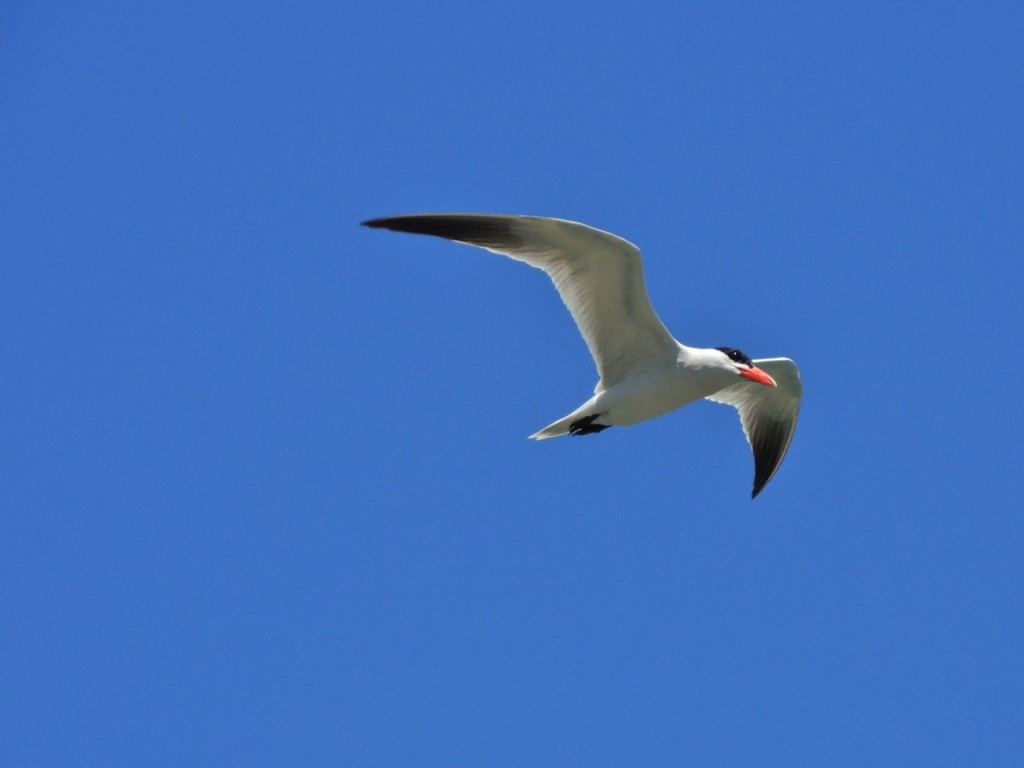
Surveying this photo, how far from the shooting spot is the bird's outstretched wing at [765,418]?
1731 centimetres

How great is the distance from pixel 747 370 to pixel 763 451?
2.69 meters

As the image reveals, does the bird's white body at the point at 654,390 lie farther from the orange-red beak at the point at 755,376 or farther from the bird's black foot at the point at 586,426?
the orange-red beak at the point at 755,376

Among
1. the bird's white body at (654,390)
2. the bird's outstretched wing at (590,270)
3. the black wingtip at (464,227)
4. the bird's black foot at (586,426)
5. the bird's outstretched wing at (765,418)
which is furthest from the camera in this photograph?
the bird's outstretched wing at (765,418)

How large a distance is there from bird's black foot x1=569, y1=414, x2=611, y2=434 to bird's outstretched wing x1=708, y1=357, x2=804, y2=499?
2.76 metres

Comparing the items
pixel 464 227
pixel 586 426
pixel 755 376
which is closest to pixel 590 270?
pixel 464 227

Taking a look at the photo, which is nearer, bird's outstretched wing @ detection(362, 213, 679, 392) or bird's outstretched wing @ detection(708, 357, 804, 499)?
bird's outstretched wing @ detection(362, 213, 679, 392)

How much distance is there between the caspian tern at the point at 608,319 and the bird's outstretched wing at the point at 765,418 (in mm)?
1781

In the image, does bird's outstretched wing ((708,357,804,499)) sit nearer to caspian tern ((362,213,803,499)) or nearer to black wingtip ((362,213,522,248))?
caspian tern ((362,213,803,499))

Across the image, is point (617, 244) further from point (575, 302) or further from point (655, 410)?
point (655, 410)

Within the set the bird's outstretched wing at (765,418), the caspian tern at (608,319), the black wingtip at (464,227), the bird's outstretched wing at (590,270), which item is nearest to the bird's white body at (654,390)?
the caspian tern at (608,319)

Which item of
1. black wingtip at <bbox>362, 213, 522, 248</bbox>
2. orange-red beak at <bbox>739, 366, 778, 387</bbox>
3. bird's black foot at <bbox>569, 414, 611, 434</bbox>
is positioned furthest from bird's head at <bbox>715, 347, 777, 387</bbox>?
black wingtip at <bbox>362, 213, 522, 248</bbox>

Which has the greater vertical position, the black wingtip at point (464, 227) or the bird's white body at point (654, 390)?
the black wingtip at point (464, 227)

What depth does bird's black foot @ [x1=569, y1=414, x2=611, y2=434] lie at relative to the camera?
49.1ft

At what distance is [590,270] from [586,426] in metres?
1.81
